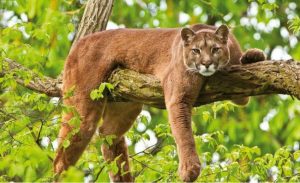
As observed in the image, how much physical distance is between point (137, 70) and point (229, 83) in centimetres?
147

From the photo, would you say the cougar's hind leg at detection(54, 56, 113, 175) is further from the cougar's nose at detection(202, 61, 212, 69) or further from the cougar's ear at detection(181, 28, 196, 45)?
the cougar's nose at detection(202, 61, 212, 69)

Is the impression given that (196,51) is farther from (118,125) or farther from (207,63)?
(118,125)

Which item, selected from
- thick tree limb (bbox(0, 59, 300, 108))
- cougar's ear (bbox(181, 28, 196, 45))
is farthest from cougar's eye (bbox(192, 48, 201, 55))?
thick tree limb (bbox(0, 59, 300, 108))

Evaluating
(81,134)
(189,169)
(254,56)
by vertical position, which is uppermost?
(254,56)

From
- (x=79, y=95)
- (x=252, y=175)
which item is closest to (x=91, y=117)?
(x=79, y=95)

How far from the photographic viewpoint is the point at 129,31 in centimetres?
1054

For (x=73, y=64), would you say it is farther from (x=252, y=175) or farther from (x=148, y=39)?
(x=252, y=175)

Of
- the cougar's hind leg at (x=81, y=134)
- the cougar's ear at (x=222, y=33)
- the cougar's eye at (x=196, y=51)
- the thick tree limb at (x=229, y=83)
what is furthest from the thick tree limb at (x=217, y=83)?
the cougar's ear at (x=222, y=33)

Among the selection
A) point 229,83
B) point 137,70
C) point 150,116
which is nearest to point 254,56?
point 229,83

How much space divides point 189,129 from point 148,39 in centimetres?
139

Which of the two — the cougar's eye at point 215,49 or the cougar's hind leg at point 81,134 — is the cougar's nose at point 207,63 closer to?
the cougar's eye at point 215,49

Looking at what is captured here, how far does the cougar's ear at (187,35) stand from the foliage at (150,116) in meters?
1.01

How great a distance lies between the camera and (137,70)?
1001cm

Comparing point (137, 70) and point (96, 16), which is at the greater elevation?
point (96, 16)
